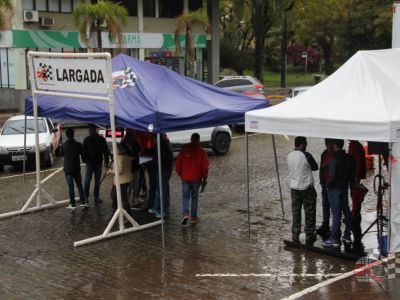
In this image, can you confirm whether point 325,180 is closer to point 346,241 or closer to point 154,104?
point 346,241

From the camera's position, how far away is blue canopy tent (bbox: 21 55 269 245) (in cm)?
1015

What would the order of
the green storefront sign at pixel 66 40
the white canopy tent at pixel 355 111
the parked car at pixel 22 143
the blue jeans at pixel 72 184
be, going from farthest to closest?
the green storefront sign at pixel 66 40, the parked car at pixel 22 143, the blue jeans at pixel 72 184, the white canopy tent at pixel 355 111

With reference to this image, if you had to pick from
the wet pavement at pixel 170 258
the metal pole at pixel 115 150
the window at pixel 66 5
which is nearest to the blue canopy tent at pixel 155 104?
the metal pole at pixel 115 150

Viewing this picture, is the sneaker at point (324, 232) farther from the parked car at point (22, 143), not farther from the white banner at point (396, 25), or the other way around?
the parked car at point (22, 143)

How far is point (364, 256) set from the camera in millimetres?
9227

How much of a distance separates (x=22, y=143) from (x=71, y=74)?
7594 mm

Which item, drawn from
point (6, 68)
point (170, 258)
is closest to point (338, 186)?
point (170, 258)

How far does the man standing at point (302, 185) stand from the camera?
9.73 meters

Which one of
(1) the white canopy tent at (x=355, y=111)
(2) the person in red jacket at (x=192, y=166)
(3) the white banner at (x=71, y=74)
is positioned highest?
(3) the white banner at (x=71, y=74)

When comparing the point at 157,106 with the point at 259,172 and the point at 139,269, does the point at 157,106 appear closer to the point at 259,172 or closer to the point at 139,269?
the point at 139,269

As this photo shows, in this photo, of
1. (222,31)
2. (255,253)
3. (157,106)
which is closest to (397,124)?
(255,253)

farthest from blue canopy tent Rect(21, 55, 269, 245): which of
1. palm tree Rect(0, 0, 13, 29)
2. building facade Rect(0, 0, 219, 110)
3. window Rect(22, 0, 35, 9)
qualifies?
window Rect(22, 0, 35, 9)

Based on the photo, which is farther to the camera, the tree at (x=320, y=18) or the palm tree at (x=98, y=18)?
the tree at (x=320, y=18)

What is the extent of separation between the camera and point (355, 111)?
8.84 m
